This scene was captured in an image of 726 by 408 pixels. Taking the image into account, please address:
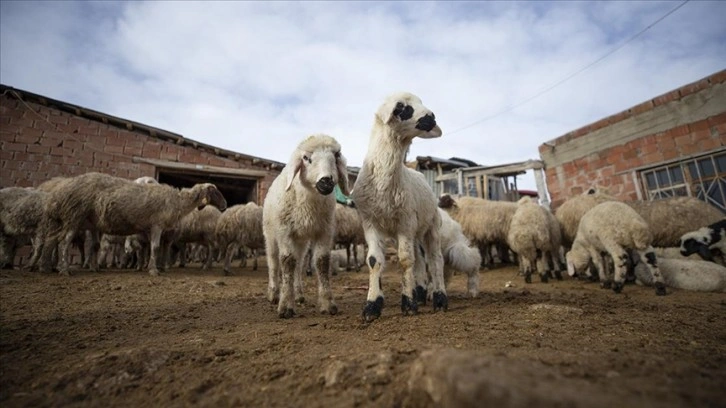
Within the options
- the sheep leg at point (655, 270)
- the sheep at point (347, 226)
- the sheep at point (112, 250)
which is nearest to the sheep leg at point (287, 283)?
the sheep leg at point (655, 270)

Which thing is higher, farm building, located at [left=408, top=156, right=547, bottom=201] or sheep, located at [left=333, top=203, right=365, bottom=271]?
farm building, located at [left=408, top=156, right=547, bottom=201]

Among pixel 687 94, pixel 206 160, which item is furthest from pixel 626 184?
pixel 206 160

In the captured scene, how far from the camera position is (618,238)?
253 inches

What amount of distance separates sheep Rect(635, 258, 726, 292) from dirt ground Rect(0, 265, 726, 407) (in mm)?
2496

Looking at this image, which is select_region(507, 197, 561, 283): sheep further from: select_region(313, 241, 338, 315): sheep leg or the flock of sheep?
select_region(313, 241, 338, 315): sheep leg

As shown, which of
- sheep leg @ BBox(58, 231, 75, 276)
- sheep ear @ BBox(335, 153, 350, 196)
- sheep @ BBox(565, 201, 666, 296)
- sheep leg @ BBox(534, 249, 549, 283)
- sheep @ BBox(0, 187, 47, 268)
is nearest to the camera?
sheep ear @ BBox(335, 153, 350, 196)

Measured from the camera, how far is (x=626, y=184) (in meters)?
10.9

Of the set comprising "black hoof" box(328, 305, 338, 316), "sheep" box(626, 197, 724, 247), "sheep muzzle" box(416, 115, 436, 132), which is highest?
"sheep muzzle" box(416, 115, 436, 132)

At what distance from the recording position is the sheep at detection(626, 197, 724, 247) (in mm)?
7887

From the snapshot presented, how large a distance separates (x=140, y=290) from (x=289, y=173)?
3.72 metres

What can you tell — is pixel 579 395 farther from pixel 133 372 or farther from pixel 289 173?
pixel 289 173

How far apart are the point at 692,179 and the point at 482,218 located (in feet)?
19.7

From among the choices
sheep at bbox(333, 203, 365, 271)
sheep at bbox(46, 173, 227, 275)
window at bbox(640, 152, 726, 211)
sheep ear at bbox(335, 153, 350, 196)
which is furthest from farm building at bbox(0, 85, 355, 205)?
window at bbox(640, 152, 726, 211)

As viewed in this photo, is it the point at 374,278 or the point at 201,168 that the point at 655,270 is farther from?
the point at 201,168
